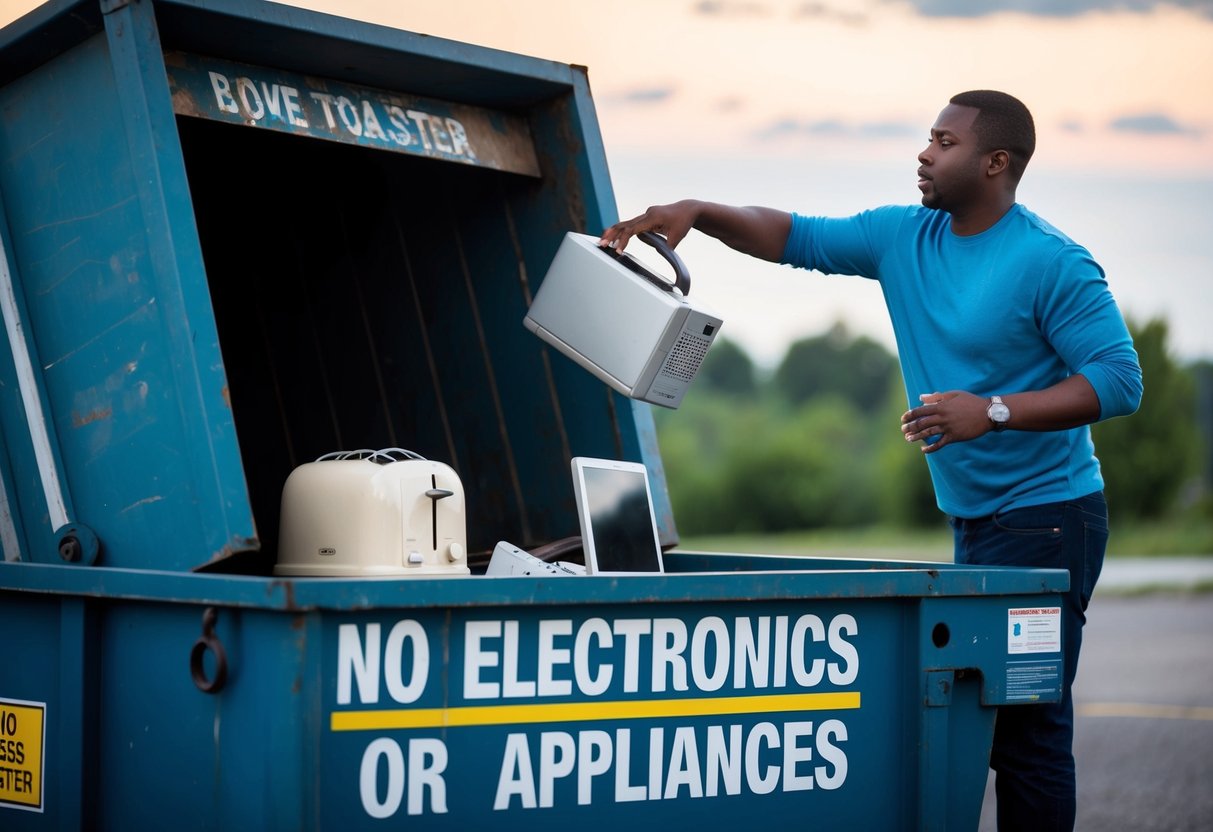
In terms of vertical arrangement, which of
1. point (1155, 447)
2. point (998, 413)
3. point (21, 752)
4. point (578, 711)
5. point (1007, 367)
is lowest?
point (21, 752)

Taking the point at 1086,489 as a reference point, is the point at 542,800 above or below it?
below

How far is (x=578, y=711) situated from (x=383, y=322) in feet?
7.74

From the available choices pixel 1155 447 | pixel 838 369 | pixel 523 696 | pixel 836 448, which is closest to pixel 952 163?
pixel 523 696

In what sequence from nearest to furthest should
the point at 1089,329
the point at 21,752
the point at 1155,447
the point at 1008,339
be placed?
the point at 21,752
the point at 1089,329
the point at 1008,339
the point at 1155,447

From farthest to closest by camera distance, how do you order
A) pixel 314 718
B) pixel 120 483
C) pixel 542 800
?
pixel 120 483 < pixel 542 800 < pixel 314 718

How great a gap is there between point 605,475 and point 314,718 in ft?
4.38

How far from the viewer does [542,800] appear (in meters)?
2.72

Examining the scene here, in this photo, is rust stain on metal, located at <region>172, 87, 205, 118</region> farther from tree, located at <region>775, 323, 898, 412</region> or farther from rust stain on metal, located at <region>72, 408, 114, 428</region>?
tree, located at <region>775, 323, 898, 412</region>

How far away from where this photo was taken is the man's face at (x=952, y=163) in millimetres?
3691

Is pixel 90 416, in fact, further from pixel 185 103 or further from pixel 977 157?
pixel 977 157

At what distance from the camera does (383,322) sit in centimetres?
483

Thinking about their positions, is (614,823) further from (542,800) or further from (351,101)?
(351,101)

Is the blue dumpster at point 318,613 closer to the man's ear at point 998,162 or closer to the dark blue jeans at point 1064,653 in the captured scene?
the dark blue jeans at point 1064,653

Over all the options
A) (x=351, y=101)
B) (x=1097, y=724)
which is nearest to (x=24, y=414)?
(x=351, y=101)
